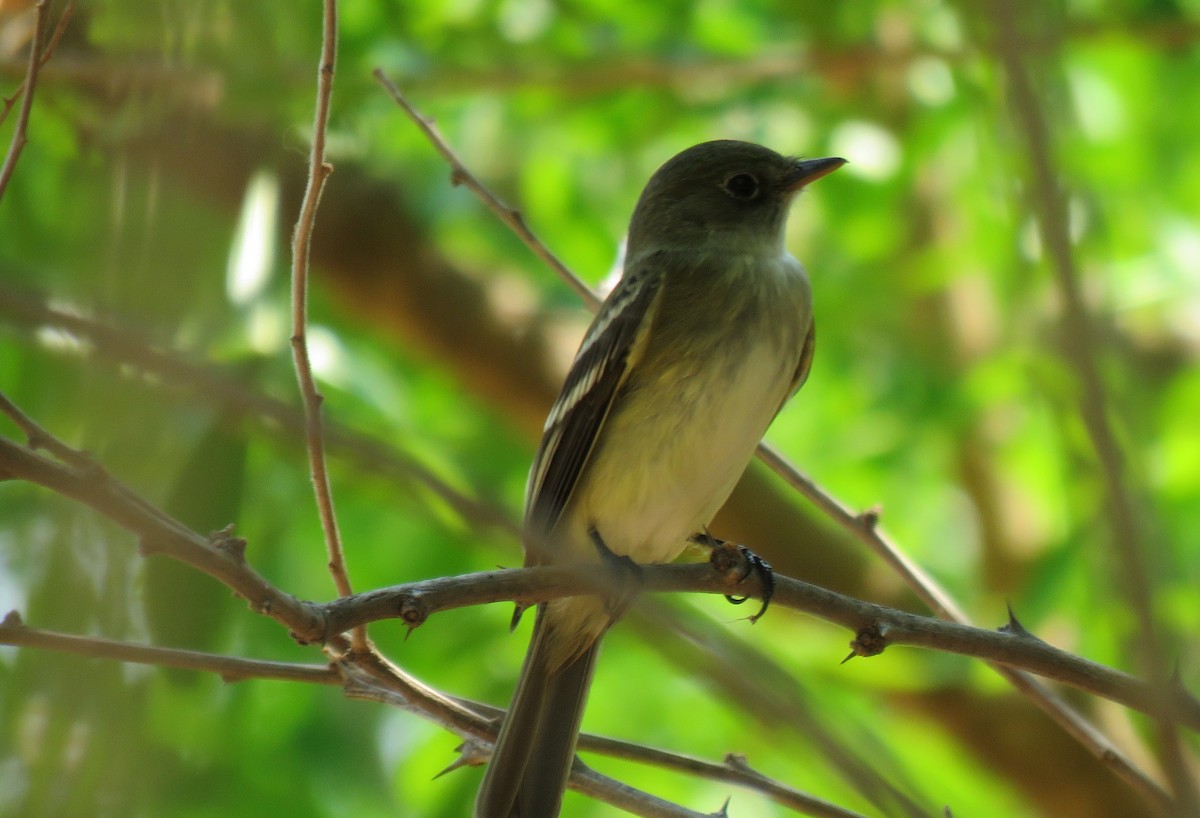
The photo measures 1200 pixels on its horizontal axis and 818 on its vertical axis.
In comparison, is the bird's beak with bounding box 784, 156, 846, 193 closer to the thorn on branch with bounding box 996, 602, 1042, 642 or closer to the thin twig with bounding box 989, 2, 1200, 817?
the thorn on branch with bounding box 996, 602, 1042, 642

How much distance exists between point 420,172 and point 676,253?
340 centimetres

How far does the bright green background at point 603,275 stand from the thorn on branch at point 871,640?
0.36 metres

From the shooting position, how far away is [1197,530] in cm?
536

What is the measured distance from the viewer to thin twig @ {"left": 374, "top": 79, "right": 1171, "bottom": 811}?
2.56 metres

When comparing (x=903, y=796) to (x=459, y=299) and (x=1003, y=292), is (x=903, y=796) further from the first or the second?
(x=459, y=299)

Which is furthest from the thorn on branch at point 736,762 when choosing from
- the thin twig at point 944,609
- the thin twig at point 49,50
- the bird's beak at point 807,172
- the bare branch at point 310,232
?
the bird's beak at point 807,172

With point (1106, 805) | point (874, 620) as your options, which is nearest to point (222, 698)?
point (874, 620)

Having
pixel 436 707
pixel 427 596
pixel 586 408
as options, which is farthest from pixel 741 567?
pixel 427 596

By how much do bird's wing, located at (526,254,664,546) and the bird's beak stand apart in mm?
897

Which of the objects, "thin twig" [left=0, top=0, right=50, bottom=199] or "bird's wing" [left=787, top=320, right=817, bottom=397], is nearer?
"thin twig" [left=0, top=0, right=50, bottom=199]

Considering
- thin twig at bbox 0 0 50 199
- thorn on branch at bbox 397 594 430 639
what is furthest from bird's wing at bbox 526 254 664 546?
thin twig at bbox 0 0 50 199

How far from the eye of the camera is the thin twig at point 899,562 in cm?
256

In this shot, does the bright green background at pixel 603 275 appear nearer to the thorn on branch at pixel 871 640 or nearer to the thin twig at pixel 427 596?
the thin twig at pixel 427 596

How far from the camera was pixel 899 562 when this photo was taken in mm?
2969
